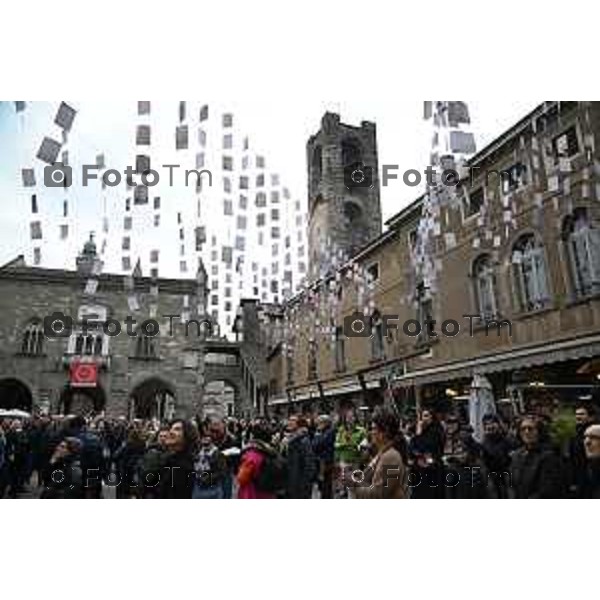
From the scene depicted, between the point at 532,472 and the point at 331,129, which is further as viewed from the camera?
the point at 331,129

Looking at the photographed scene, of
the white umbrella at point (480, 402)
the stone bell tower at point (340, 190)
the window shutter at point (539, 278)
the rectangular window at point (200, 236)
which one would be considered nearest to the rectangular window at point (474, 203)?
the window shutter at point (539, 278)

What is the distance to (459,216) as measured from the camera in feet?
45.3

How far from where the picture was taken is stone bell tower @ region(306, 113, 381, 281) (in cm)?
2742

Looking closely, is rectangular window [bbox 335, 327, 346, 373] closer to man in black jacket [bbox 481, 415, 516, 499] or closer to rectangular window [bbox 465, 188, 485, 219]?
rectangular window [bbox 465, 188, 485, 219]

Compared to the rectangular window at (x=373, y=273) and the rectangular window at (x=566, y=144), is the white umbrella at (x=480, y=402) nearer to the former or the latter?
the rectangular window at (x=566, y=144)

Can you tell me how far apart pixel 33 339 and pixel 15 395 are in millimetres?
2558

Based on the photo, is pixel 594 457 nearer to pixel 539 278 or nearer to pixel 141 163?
pixel 141 163

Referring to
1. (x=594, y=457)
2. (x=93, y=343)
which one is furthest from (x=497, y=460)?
(x=93, y=343)

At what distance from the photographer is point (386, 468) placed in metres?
3.85

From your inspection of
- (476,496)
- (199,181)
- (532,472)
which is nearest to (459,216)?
(199,181)

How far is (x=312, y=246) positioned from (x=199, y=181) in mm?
20523

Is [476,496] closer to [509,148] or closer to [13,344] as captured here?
[509,148]

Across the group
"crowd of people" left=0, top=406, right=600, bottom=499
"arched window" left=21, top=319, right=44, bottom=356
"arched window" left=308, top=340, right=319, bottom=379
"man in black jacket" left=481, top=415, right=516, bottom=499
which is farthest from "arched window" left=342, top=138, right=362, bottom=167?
"man in black jacket" left=481, top=415, right=516, bottom=499

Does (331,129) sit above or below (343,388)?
above
